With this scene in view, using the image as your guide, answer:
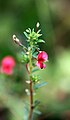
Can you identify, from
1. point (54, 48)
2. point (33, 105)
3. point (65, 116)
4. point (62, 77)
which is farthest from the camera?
point (54, 48)

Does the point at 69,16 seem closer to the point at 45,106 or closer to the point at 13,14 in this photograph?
the point at 13,14

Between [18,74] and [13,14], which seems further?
[13,14]

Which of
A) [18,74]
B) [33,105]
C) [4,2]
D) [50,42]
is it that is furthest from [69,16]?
[33,105]

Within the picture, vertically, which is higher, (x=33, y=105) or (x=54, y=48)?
(x=54, y=48)

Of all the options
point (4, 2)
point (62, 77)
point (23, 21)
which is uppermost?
point (4, 2)

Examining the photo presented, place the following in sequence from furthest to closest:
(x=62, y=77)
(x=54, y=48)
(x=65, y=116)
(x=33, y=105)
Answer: (x=54, y=48) → (x=62, y=77) → (x=65, y=116) → (x=33, y=105)

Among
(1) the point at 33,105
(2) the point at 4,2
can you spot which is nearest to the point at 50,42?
(2) the point at 4,2

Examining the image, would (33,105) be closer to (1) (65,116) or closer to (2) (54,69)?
(1) (65,116)
